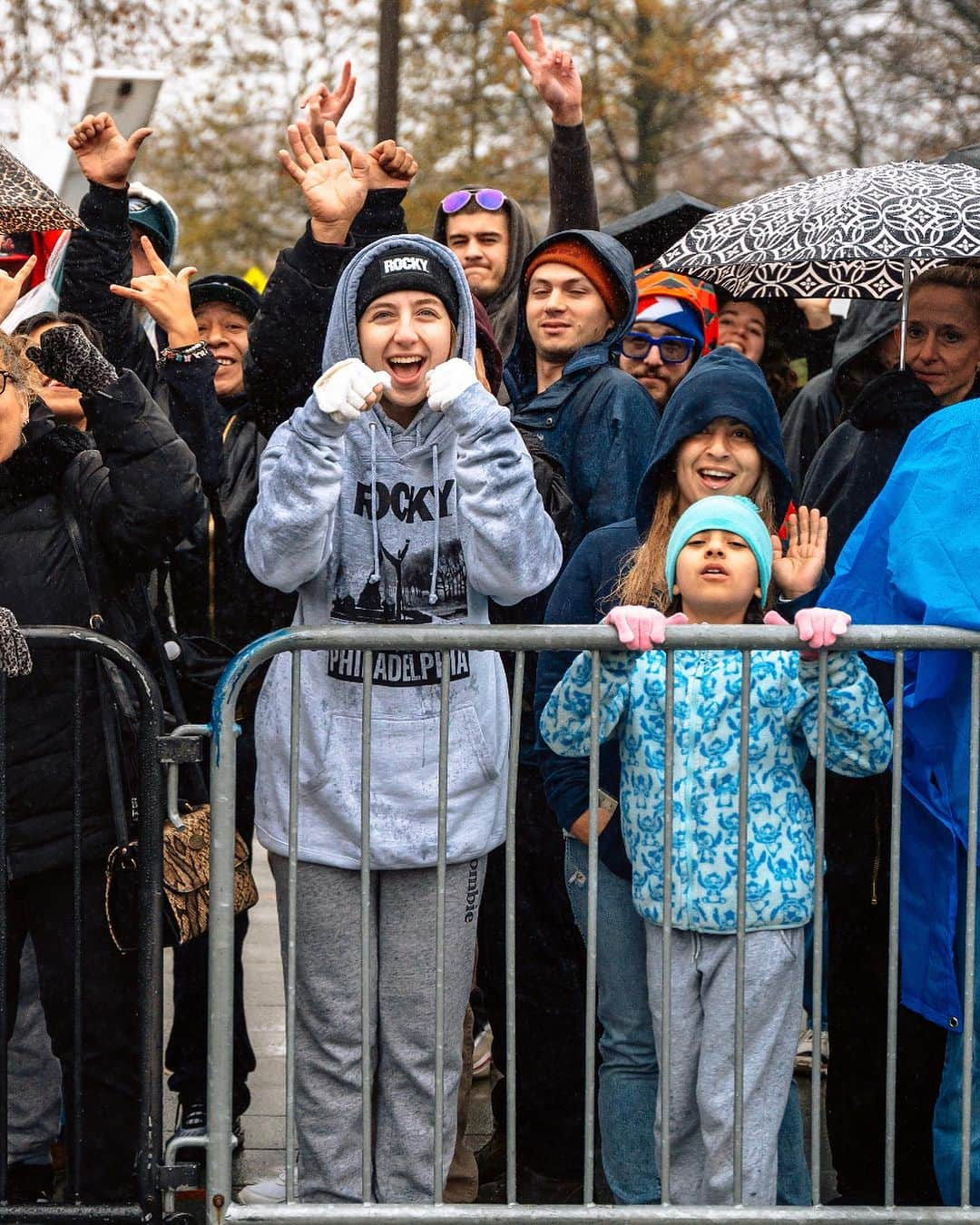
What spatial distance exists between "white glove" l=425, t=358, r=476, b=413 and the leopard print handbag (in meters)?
1.07

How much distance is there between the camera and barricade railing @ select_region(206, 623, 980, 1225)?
374 cm

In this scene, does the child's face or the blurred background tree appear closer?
the child's face

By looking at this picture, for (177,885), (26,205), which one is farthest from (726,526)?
(26,205)

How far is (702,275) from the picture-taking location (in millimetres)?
5305

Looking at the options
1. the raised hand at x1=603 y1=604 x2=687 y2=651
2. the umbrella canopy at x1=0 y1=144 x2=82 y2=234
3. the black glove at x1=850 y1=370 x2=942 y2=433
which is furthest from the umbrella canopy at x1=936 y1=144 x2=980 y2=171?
the umbrella canopy at x1=0 y1=144 x2=82 y2=234

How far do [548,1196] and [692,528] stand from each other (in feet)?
5.88

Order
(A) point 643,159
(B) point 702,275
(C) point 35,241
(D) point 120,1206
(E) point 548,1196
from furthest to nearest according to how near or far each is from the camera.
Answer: (A) point 643,159, (C) point 35,241, (B) point 702,275, (E) point 548,1196, (D) point 120,1206

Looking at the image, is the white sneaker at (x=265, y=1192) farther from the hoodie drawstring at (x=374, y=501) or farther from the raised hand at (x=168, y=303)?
the raised hand at (x=168, y=303)

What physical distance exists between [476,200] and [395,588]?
86.7 inches

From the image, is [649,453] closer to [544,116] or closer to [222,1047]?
[222,1047]

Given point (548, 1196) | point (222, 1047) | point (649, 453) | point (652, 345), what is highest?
point (652, 345)

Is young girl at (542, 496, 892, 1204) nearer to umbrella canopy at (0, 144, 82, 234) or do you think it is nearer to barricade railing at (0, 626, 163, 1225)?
barricade railing at (0, 626, 163, 1225)

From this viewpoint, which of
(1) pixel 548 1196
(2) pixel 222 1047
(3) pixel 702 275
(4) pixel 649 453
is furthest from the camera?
(3) pixel 702 275

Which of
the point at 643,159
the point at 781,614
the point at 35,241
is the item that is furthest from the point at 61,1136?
the point at 643,159
